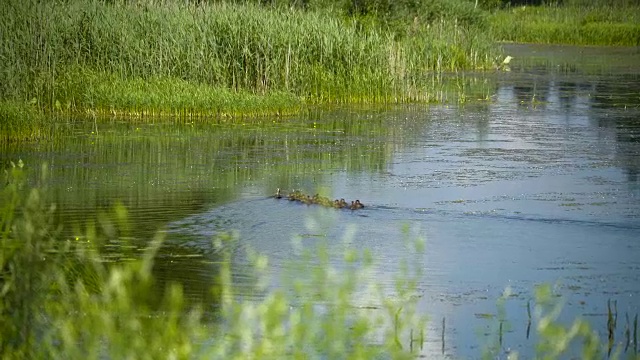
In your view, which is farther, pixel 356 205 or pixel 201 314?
pixel 356 205

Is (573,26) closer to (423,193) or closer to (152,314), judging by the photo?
(423,193)

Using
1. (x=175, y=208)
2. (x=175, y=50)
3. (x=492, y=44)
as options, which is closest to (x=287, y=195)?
(x=175, y=208)

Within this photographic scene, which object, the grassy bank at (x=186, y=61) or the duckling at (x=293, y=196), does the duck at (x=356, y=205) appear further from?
the grassy bank at (x=186, y=61)

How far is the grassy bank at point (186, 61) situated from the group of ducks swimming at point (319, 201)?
20.0 ft

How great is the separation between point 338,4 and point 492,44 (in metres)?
5.35

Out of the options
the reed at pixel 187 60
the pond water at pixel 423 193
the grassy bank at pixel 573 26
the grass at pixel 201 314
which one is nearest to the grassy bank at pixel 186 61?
the reed at pixel 187 60

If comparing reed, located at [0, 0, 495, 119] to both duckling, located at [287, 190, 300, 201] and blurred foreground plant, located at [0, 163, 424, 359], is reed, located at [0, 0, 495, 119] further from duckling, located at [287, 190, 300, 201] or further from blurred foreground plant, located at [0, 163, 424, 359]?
blurred foreground plant, located at [0, 163, 424, 359]

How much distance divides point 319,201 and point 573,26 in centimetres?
3348

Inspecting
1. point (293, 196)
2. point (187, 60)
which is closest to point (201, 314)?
point (293, 196)

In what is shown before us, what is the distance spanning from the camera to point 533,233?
9688mm

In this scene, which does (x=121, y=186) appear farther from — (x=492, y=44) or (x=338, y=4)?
(x=492, y=44)

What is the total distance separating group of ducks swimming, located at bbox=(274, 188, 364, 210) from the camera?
35.5 feet

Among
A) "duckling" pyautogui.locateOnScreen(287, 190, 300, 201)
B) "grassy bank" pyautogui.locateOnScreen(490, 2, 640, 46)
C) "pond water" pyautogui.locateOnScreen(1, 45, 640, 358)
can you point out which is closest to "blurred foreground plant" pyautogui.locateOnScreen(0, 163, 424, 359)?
"pond water" pyautogui.locateOnScreen(1, 45, 640, 358)

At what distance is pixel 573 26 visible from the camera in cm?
4269
